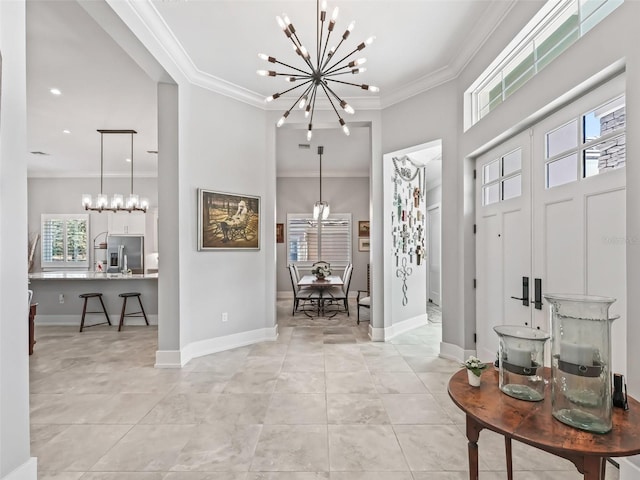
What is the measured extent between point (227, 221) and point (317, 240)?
429 cm

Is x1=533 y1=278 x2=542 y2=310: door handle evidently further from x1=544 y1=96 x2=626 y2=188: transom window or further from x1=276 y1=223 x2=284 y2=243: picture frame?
x1=276 y1=223 x2=284 y2=243: picture frame

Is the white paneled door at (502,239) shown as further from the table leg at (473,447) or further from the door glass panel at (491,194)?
the table leg at (473,447)

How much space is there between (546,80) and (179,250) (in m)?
3.63

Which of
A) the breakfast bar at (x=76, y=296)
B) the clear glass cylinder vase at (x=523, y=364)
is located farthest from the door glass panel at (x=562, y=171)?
the breakfast bar at (x=76, y=296)

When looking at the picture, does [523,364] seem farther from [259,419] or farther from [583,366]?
[259,419]

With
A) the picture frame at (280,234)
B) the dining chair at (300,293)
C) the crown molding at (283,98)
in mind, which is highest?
the crown molding at (283,98)

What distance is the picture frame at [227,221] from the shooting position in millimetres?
3895

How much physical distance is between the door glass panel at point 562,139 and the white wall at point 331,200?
230 inches

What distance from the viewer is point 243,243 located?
4.25m

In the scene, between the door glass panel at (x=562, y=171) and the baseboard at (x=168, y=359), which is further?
the baseboard at (x=168, y=359)

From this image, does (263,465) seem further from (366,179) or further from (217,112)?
(366,179)

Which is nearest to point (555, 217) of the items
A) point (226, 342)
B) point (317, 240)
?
point (226, 342)

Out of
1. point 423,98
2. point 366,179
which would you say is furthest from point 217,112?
point 366,179

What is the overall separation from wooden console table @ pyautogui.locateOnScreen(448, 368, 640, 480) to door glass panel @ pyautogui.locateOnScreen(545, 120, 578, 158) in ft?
5.67
